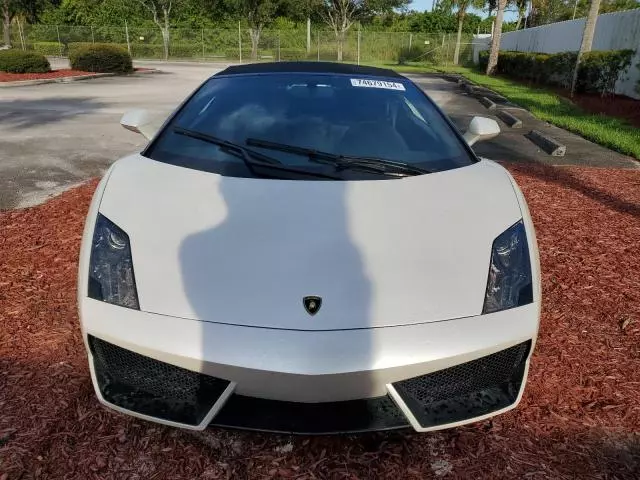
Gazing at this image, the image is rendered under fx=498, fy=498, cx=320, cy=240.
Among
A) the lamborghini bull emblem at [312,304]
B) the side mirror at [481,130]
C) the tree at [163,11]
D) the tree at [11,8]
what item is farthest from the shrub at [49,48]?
the lamborghini bull emblem at [312,304]

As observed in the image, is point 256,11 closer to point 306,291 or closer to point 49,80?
point 49,80

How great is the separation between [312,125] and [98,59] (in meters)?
24.9

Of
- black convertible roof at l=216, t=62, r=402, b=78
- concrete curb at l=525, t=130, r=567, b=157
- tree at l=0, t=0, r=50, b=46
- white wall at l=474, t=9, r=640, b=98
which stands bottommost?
concrete curb at l=525, t=130, r=567, b=157

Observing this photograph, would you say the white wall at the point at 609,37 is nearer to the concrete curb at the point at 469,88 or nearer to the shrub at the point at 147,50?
the concrete curb at the point at 469,88

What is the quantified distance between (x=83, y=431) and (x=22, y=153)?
6.34m

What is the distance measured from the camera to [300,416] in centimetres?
172

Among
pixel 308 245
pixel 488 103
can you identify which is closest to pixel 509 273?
pixel 308 245

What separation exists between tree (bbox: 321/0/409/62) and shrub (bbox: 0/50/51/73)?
107 ft

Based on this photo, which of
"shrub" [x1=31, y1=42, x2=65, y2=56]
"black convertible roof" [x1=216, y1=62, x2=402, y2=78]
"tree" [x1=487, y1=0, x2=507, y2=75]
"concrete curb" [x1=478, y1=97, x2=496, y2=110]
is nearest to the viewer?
"black convertible roof" [x1=216, y1=62, x2=402, y2=78]

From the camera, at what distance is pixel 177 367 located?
173 centimetres

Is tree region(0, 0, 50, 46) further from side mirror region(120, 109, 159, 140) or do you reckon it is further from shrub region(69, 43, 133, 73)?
side mirror region(120, 109, 159, 140)

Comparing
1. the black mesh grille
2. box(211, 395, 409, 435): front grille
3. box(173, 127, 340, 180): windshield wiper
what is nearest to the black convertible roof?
box(173, 127, 340, 180): windshield wiper

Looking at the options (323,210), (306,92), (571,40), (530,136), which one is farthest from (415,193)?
(571,40)

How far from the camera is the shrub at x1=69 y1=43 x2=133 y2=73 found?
23.6 meters
